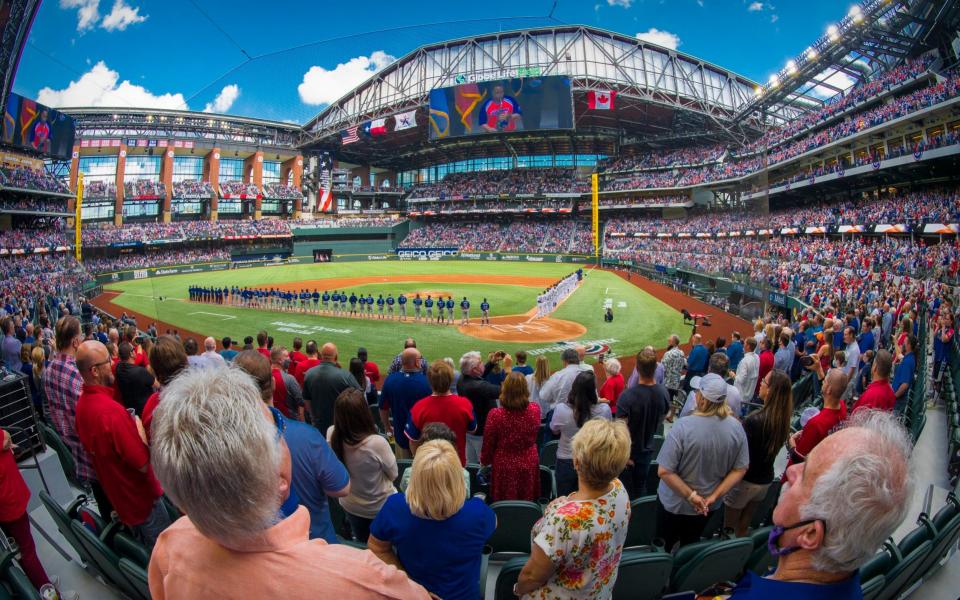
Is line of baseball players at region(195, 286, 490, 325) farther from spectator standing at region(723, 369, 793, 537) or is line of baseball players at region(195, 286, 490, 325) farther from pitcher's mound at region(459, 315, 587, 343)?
spectator standing at region(723, 369, 793, 537)

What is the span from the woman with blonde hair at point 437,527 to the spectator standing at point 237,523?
1008mm

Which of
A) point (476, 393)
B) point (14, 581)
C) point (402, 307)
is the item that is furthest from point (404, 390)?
point (402, 307)

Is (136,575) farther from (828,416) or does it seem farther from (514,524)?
(828,416)

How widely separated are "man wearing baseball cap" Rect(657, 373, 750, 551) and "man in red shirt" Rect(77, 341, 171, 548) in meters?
4.27

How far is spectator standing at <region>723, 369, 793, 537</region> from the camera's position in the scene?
4.46 m

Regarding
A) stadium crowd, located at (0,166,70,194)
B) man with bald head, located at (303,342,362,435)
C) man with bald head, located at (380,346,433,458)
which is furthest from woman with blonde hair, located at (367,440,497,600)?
stadium crowd, located at (0,166,70,194)

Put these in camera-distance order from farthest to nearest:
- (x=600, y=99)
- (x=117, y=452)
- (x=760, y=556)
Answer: (x=600, y=99) → (x=760, y=556) → (x=117, y=452)

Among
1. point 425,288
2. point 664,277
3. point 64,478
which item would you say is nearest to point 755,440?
point 64,478

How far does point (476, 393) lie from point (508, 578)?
3382mm

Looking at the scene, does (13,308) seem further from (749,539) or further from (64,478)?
(749,539)

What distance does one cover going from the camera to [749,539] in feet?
11.7

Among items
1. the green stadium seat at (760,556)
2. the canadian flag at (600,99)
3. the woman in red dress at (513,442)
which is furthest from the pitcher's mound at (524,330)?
the canadian flag at (600,99)

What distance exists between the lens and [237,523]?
56.6 inches

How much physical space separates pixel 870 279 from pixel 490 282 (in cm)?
2568
